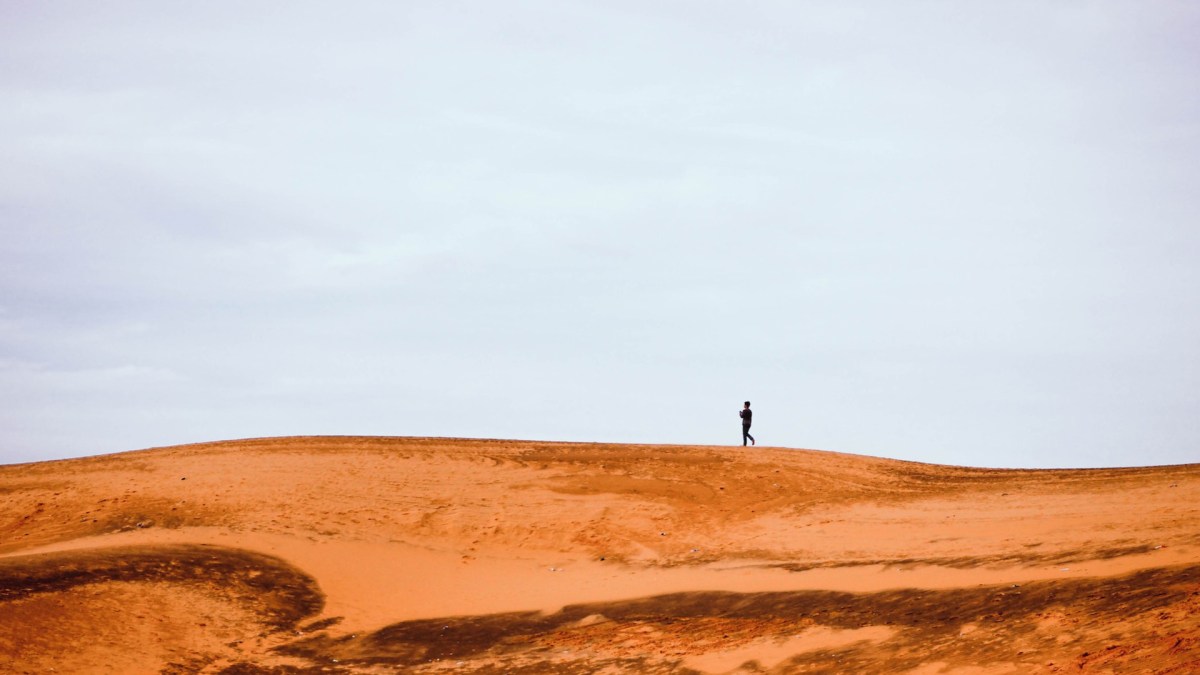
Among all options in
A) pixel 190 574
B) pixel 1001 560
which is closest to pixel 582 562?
pixel 190 574

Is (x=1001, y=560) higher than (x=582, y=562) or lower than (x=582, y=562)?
higher

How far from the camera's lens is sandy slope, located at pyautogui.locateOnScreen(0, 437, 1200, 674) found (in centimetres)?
1544

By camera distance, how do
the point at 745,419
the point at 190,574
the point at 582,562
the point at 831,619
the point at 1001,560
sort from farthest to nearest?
the point at 745,419 → the point at 582,562 → the point at 190,574 → the point at 1001,560 → the point at 831,619

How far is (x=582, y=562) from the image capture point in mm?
24734

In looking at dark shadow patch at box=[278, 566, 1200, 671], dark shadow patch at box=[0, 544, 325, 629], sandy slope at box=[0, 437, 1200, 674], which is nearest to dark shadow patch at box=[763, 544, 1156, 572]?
sandy slope at box=[0, 437, 1200, 674]

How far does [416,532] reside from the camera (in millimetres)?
26688

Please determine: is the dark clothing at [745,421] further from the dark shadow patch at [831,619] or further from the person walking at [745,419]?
the dark shadow patch at [831,619]

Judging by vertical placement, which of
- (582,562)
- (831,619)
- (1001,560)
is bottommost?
(831,619)

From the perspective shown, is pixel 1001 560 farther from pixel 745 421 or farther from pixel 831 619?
pixel 745 421

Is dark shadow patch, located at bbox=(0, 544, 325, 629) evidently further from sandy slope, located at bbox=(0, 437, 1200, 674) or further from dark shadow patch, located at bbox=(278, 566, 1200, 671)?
dark shadow patch, located at bbox=(278, 566, 1200, 671)

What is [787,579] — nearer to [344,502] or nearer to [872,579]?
[872,579]

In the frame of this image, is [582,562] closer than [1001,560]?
No

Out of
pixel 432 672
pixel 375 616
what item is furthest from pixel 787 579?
pixel 375 616

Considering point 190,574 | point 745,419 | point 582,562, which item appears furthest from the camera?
point 745,419
